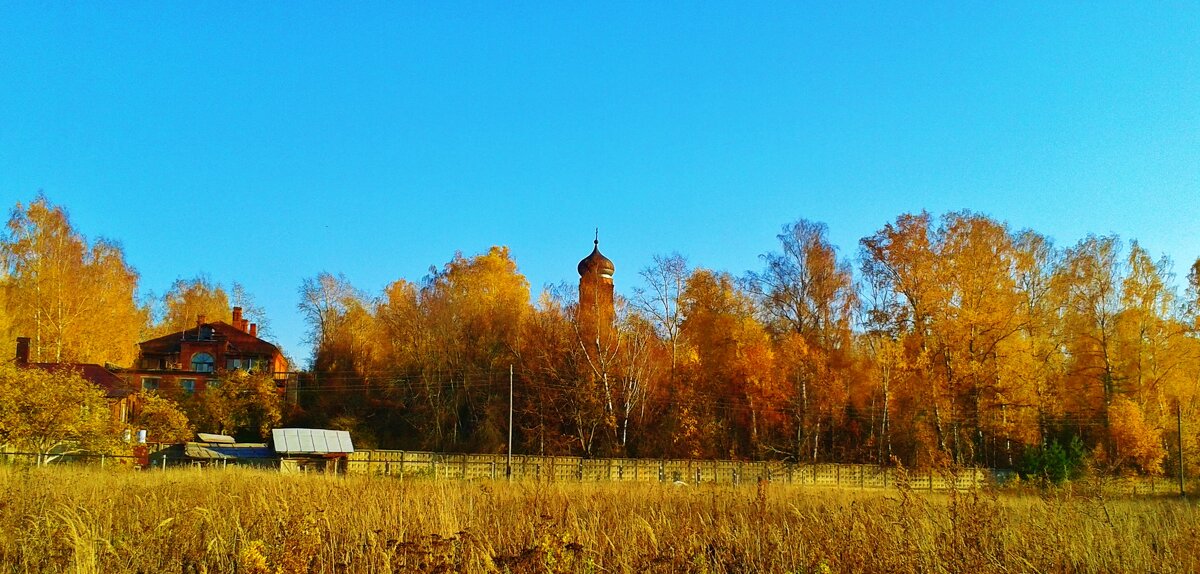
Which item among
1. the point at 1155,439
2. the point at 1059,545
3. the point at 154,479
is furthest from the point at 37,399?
the point at 1155,439

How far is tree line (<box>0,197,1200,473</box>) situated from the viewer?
34156 millimetres

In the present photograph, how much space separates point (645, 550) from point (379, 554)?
7.23 feet

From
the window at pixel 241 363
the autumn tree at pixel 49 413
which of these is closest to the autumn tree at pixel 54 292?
the window at pixel 241 363

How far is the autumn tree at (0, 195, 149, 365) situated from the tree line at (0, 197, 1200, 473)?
99 mm

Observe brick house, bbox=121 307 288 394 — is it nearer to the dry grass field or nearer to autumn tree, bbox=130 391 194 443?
autumn tree, bbox=130 391 194 443

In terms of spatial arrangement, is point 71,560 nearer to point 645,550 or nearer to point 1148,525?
point 645,550

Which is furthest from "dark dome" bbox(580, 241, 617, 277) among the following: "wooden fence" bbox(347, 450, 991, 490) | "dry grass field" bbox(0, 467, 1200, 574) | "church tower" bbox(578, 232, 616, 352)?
"dry grass field" bbox(0, 467, 1200, 574)

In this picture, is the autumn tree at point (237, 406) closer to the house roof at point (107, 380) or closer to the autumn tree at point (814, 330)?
the house roof at point (107, 380)

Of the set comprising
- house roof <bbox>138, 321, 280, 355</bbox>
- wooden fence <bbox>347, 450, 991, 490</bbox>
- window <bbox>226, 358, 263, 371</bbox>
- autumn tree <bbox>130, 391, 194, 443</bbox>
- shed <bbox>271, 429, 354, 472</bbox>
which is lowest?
wooden fence <bbox>347, 450, 991, 490</bbox>

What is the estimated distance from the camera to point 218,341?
4928 centimetres

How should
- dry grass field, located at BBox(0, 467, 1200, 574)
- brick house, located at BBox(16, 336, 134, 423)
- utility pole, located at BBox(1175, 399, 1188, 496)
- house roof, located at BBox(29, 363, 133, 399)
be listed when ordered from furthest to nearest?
house roof, located at BBox(29, 363, 133, 399) → brick house, located at BBox(16, 336, 134, 423) → utility pole, located at BBox(1175, 399, 1188, 496) → dry grass field, located at BBox(0, 467, 1200, 574)

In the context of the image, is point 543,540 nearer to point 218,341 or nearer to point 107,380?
point 107,380

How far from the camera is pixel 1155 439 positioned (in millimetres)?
33344

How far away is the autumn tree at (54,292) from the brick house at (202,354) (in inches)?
233
